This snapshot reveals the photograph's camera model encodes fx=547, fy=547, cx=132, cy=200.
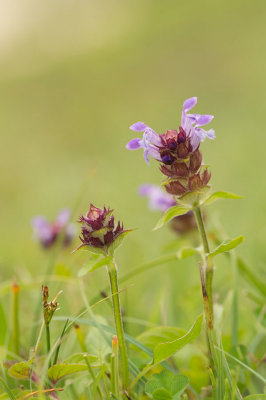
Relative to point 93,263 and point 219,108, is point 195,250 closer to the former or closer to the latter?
point 93,263

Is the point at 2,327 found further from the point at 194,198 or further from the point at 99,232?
the point at 194,198

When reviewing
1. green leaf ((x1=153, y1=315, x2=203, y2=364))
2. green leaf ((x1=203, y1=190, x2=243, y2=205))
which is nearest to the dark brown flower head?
green leaf ((x1=203, y1=190, x2=243, y2=205))

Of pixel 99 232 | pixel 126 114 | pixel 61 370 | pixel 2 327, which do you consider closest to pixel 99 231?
pixel 99 232

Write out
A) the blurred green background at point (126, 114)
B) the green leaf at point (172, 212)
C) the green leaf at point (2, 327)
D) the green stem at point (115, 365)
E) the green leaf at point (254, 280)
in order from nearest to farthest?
the green stem at point (115, 365) → the green leaf at point (172, 212) → the green leaf at point (2, 327) → the green leaf at point (254, 280) → the blurred green background at point (126, 114)

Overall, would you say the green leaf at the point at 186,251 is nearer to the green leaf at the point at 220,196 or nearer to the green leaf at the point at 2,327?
the green leaf at the point at 220,196

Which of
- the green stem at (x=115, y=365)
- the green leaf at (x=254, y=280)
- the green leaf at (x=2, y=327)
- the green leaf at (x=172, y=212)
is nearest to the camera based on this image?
the green stem at (x=115, y=365)

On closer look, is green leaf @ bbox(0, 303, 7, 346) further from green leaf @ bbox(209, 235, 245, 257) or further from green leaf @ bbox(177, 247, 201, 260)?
green leaf @ bbox(209, 235, 245, 257)

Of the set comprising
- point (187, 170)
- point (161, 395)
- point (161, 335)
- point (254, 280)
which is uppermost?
point (187, 170)

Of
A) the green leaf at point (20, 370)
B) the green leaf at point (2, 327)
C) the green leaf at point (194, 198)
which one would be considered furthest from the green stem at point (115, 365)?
the green leaf at point (2, 327)
